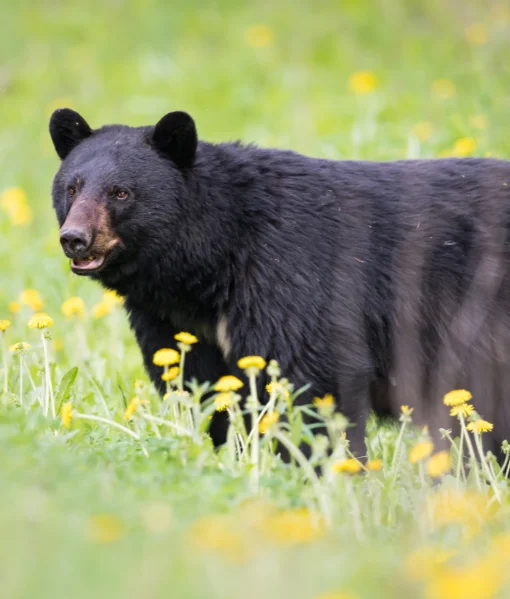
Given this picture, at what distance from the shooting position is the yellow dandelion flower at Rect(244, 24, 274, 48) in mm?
11445

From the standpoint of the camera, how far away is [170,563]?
1.92 meters

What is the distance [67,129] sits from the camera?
424cm

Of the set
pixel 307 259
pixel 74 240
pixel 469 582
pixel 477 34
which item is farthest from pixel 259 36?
pixel 469 582

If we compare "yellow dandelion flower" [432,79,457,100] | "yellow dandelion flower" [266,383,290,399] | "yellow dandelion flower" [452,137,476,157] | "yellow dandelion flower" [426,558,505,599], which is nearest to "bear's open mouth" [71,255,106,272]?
"yellow dandelion flower" [266,383,290,399]

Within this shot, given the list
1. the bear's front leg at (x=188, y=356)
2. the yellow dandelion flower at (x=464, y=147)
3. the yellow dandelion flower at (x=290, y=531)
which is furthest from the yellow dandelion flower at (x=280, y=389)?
the yellow dandelion flower at (x=464, y=147)

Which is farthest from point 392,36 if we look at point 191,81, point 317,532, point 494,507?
point 317,532

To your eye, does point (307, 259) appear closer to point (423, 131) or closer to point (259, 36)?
point (423, 131)

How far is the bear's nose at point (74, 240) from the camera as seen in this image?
3686 mm

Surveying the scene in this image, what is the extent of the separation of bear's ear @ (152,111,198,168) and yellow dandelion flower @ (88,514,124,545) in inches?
85.2

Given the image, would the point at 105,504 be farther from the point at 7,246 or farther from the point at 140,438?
the point at 7,246

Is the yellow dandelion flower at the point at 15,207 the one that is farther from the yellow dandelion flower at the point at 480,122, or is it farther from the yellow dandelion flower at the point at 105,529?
the yellow dandelion flower at the point at 105,529

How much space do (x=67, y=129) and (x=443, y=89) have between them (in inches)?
225

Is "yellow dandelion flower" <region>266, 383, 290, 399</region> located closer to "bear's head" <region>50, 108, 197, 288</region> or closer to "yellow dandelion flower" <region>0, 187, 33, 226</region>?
"bear's head" <region>50, 108, 197, 288</region>

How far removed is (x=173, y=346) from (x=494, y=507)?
1544 millimetres
